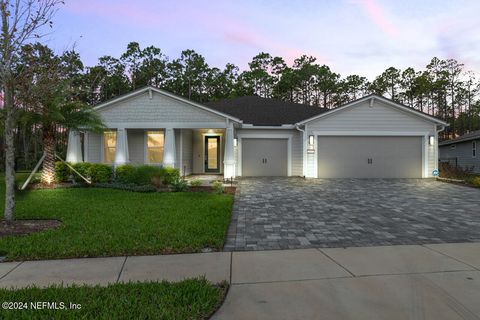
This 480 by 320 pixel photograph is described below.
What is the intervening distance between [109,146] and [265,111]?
369 inches

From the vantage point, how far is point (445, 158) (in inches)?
1116

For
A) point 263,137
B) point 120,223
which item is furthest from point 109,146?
point 120,223

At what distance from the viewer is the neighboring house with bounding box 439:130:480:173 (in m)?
23.1

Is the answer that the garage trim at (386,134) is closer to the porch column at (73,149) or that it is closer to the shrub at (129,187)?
the shrub at (129,187)

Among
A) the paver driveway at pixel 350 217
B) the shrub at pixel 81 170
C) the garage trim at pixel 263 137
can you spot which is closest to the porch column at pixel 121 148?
the shrub at pixel 81 170

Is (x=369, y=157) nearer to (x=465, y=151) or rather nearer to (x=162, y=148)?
(x=162, y=148)

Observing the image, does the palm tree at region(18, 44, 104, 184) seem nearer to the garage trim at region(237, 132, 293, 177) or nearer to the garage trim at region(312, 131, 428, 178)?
the garage trim at region(237, 132, 293, 177)

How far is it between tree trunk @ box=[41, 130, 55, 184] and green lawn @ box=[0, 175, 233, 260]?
6.60 ft

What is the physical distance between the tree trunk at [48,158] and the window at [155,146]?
14.8ft

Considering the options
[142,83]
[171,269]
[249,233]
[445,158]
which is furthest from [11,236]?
[142,83]

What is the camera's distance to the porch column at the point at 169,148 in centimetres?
1462

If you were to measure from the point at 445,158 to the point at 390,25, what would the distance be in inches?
813

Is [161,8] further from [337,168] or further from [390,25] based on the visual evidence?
[337,168]

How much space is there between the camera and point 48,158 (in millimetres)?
11992
